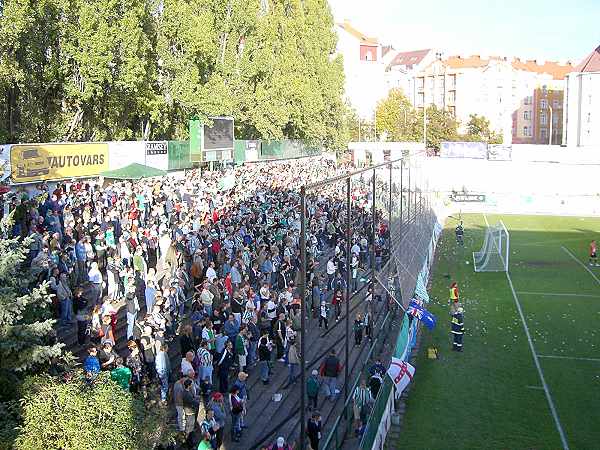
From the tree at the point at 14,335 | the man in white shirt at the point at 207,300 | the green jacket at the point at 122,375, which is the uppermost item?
the tree at the point at 14,335

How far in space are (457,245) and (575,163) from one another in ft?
111

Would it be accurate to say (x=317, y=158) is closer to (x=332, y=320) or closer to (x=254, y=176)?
(x=254, y=176)

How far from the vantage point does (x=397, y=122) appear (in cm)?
10269

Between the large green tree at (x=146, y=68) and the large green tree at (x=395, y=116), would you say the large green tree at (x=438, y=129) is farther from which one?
the large green tree at (x=146, y=68)

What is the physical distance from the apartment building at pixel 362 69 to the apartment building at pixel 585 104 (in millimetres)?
36072

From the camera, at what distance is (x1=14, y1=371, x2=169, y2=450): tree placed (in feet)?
25.2

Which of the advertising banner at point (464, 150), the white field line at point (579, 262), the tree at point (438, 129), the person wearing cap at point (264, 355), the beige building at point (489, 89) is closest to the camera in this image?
the person wearing cap at point (264, 355)

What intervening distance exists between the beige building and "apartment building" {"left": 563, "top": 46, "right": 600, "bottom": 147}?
2556 centimetres

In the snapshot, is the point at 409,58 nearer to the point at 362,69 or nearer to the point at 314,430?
the point at 362,69

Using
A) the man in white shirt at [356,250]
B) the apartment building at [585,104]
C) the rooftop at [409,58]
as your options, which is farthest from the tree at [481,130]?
the man in white shirt at [356,250]

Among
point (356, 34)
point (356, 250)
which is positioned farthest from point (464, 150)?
point (356, 34)

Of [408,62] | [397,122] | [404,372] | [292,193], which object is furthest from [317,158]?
[408,62]

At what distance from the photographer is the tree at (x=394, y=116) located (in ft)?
331

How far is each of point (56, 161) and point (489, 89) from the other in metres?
105
